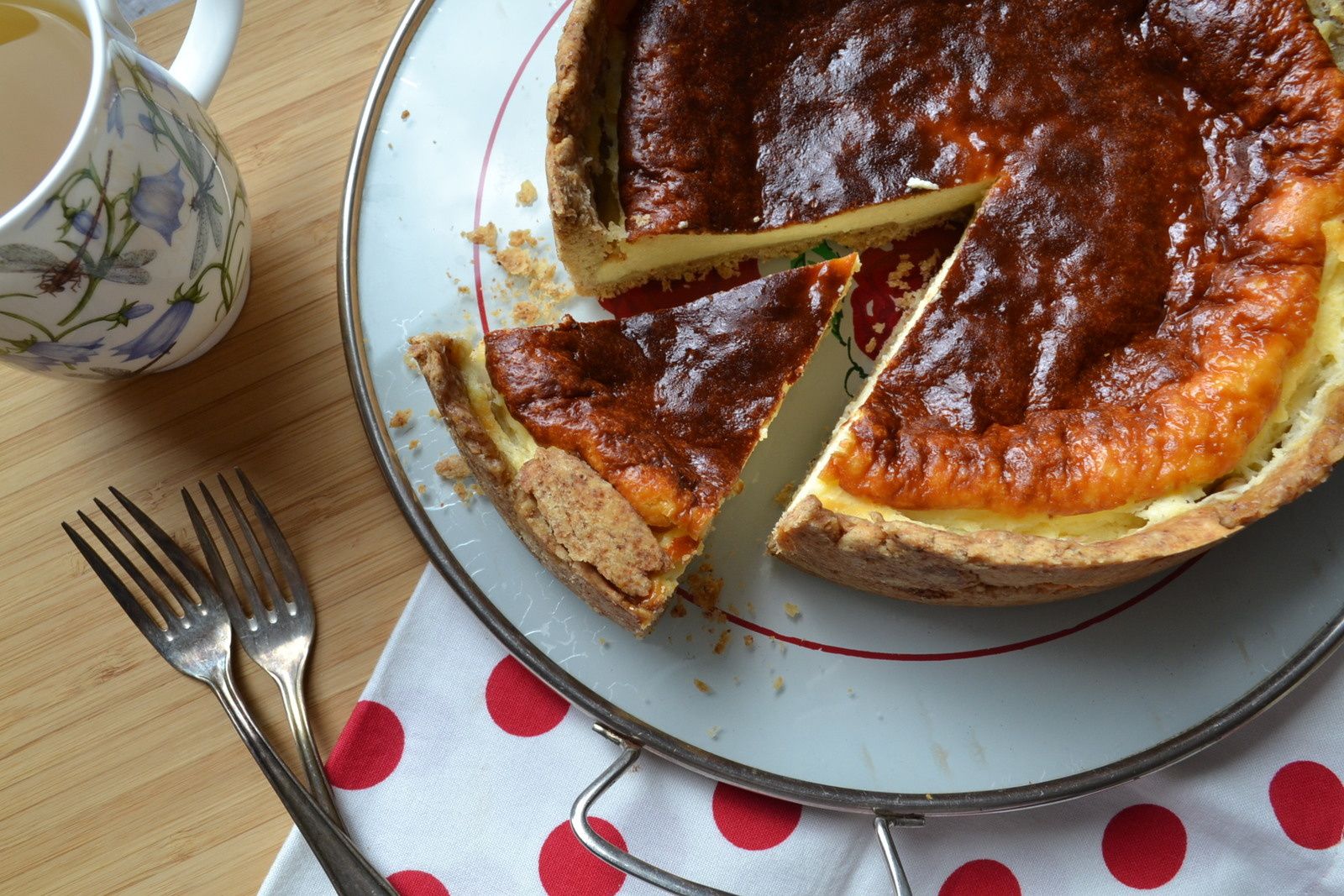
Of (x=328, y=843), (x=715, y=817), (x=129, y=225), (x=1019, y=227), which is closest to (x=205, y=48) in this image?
(x=129, y=225)

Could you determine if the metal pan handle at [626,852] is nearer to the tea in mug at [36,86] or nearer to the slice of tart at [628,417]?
the slice of tart at [628,417]

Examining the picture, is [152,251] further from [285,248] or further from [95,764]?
[95,764]

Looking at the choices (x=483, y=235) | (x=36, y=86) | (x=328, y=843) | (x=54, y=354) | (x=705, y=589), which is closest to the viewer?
(x=54, y=354)

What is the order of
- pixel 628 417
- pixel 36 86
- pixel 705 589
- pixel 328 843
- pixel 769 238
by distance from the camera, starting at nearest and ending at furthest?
pixel 36 86, pixel 328 843, pixel 628 417, pixel 705 589, pixel 769 238

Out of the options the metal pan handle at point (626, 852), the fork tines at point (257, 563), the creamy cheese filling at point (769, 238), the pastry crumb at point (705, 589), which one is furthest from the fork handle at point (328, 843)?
the creamy cheese filling at point (769, 238)

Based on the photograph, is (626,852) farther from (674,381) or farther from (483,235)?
(483,235)

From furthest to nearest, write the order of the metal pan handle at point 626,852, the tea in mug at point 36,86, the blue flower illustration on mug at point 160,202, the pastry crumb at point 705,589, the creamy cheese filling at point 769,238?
the creamy cheese filling at point 769,238
the pastry crumb at point 705,589
the metal pan handle at point 626,852
the tea in mug at point 36,86
the blue flower illustration on mug at point 160,202
